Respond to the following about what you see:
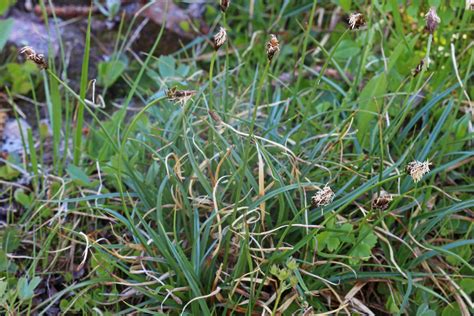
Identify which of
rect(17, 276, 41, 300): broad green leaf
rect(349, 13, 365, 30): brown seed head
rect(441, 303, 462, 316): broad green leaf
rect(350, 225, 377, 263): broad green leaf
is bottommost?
rect(17, 276, 41, 300): broad green leaf

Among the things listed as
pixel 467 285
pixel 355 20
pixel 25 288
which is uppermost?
pixel 355 20

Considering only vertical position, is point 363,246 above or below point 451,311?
above

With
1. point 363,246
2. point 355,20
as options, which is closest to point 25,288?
point 363,246

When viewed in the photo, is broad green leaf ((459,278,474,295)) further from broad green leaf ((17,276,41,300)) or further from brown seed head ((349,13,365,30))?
broad green leaf ((17,276,41,300))

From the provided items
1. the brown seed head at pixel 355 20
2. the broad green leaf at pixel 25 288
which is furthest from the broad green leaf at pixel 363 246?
the broad green leaf at pixel 25 288

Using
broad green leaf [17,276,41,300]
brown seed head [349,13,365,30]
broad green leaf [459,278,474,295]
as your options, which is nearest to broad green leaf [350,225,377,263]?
broad green leaf [459,278,474,295]

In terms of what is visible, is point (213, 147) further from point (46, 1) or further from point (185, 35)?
point (46, 1)

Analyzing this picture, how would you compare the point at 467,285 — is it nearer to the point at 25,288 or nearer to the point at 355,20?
the point at 355,20

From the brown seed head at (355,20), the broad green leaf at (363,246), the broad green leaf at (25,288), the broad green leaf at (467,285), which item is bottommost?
the broad green leaf at (25,288)

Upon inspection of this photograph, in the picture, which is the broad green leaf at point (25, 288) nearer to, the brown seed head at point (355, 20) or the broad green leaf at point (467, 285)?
the brown seed head at point (355, 20)

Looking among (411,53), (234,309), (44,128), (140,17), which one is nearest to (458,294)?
(234,309)

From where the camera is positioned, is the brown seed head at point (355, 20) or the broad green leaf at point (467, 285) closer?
the brown seed head at point (355, 20)
